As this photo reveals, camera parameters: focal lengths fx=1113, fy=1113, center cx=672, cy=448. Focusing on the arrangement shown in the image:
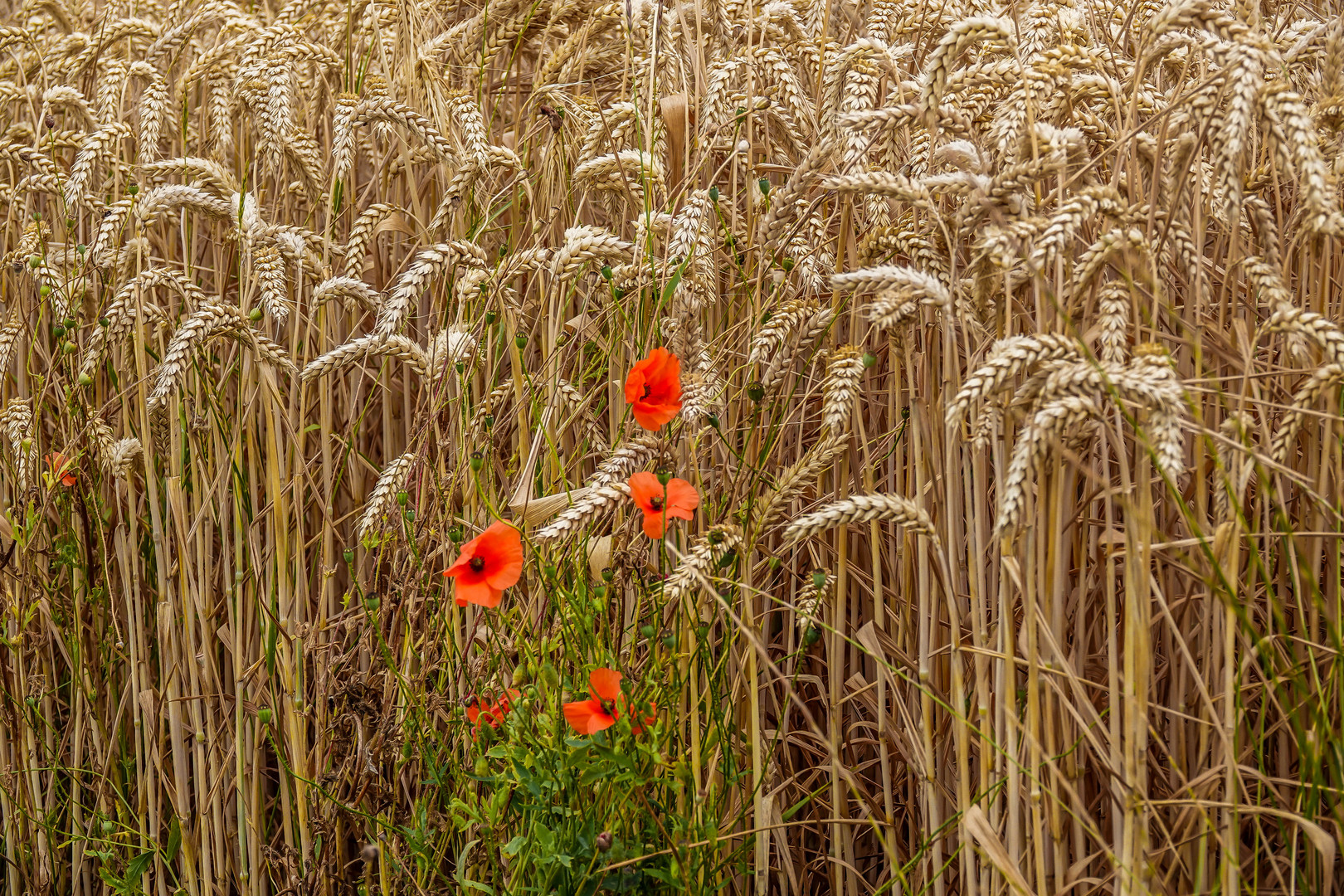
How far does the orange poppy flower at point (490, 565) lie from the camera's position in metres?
1.14

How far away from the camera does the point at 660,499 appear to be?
1.13 metres

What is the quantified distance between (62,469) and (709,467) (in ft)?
2.95

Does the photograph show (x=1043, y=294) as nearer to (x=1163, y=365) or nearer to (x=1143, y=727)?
(x=1163, y=365)

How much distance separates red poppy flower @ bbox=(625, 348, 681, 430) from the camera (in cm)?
115

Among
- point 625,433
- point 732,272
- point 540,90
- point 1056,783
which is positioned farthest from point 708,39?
point 1056,783

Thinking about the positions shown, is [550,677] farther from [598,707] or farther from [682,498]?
[682,498]

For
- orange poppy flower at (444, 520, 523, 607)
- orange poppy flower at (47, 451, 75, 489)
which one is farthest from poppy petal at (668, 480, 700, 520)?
orange poppy flower at (47, 451, 75, 489)

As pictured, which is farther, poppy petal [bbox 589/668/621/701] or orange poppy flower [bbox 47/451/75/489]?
orange poppy flower [bbox 47/451/75/489]

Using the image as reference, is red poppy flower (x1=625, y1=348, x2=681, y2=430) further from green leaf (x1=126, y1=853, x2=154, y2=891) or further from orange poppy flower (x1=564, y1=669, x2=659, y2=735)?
green leaf (x1=126, y1=853, x2=154, y2=891)

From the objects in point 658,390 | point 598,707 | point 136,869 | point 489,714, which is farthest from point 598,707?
point 136,869

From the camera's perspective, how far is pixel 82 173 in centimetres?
149

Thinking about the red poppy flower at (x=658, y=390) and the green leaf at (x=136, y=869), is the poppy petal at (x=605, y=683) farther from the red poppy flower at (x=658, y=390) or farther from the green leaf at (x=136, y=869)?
the green leaf at (x=136, y=869)

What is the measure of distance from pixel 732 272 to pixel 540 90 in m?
0.41

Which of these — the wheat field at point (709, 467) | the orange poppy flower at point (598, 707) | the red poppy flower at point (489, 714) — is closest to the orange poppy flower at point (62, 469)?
the wheat field at point (709, 467)
